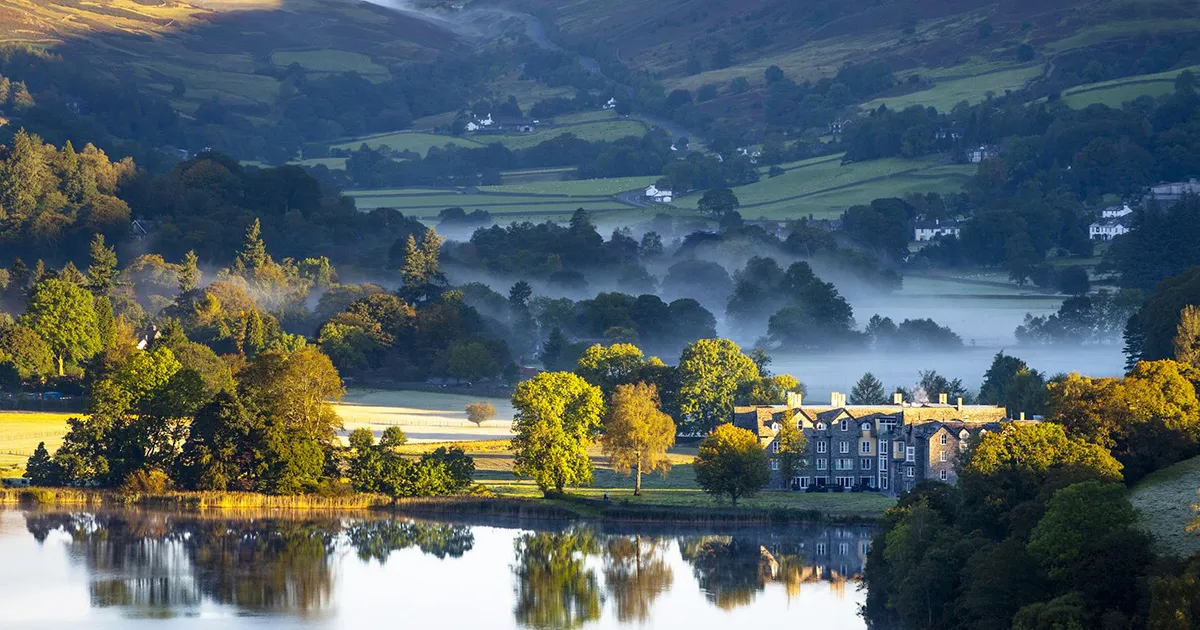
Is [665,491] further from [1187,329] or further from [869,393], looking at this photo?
[1187,329]

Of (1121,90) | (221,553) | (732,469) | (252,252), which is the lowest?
(221,553)

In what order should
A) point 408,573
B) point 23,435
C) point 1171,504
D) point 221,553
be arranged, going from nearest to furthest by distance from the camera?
point 1171,504 → point 408,573 → point 221,553 → point 23,435

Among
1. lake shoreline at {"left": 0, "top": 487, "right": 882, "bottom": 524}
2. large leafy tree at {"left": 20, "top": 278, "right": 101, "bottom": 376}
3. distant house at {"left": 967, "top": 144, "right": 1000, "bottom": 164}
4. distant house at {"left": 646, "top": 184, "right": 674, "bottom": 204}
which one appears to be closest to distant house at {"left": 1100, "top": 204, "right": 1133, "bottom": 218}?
distant house at {"left": 967, "top": 144, "right": 1000, "bottom": 164}

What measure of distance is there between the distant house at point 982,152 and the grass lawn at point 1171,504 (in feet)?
390

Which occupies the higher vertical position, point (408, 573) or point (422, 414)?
point (422, 414)

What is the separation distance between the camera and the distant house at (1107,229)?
455ft

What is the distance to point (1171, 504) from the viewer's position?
44.7 metres

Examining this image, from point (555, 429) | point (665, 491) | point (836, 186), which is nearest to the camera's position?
point (555, 429)

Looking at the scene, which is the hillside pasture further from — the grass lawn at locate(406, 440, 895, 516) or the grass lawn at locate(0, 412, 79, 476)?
the grass lawn at locate(0, 412, 79, 476)

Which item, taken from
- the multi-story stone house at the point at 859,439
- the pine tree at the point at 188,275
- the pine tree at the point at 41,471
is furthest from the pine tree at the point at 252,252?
the multi-story stone house at the point at 859,439

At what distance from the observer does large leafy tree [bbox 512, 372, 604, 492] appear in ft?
199

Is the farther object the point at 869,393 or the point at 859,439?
the point at 869,393

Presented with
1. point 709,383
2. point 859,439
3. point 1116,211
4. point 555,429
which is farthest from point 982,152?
point 555,429

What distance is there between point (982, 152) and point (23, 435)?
10889cm
